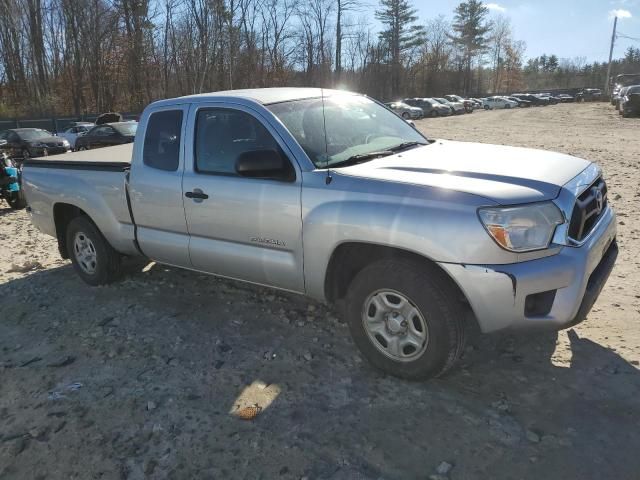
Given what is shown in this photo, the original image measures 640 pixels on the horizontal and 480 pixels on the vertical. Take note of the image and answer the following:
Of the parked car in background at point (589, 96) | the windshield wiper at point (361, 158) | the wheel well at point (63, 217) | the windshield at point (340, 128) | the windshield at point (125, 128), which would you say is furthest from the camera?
the parked car in background at point (589, 96)

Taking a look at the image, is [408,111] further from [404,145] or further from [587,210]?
[587,210]

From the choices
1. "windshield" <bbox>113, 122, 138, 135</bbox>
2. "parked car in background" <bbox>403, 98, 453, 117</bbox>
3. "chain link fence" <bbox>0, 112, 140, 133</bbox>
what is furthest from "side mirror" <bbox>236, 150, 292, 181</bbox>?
"parked car in background" <bbox>403, 98, 453, 117</bbox>

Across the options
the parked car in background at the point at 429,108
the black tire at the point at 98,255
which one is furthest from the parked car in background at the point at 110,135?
the parked car in background at the point at 429,108

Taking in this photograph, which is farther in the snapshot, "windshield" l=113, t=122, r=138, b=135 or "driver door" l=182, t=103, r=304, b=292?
"windshield" l=113, t=122, r=138, b=135

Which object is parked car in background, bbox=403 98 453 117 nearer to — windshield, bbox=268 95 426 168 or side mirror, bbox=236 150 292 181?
windshield, bbox=268 95 426 168

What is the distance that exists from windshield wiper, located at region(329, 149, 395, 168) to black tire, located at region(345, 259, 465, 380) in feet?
2.50

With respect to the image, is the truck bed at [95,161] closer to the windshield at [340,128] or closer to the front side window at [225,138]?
the front side window at [225,138]

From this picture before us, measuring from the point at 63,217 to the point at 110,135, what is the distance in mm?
12976

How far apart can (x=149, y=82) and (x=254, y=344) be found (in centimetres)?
4499

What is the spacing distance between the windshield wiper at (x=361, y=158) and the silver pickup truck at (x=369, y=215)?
14 mm

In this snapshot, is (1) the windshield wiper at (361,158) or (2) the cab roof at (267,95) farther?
(2) the cab roof at (267,95)

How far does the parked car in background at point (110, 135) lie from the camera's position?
1702 centimetres

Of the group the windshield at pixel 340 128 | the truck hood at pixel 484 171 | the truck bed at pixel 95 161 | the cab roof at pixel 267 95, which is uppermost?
the cab roof at pixel 267 95

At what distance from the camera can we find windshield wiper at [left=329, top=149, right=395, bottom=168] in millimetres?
3543
